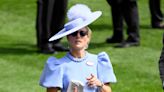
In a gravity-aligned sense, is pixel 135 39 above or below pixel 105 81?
below

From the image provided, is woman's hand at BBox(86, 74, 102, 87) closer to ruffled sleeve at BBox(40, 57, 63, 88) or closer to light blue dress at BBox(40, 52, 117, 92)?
light blue dress at BBox(40, 52, 117, 92)

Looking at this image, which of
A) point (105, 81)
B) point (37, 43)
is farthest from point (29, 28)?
point (105, 81)

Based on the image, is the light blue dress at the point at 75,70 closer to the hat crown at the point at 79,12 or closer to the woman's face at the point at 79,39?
the woman's face at the point at 79,39

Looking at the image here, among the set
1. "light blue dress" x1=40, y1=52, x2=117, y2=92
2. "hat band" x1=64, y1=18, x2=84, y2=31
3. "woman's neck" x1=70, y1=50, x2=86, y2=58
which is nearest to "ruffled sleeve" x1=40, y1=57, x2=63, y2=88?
"light blue dress" x1=40, y1=52, x2=117, y2=92

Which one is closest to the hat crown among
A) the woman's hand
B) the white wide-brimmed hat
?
the white wide-brimmed hat

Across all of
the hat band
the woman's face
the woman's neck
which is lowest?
the woman's neck

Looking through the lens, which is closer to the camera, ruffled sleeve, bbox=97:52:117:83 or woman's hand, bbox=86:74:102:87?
woman's hand, bbox=86:74:102:87

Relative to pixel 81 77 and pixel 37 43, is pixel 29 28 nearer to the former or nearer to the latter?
pixel 37 43

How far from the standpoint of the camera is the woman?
3797mm

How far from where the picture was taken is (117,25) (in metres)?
8.72

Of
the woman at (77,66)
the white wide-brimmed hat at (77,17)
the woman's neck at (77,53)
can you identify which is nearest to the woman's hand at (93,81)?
the woman at (77,66)

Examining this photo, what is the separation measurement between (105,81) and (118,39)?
490 centimetres

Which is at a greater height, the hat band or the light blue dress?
the hat band

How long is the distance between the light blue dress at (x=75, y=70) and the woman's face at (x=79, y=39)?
0.25 ft
